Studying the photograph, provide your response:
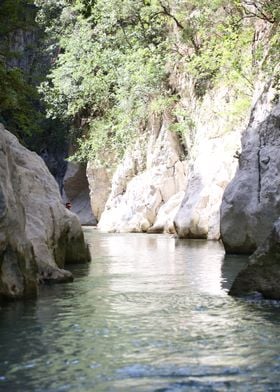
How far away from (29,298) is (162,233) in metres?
19.8

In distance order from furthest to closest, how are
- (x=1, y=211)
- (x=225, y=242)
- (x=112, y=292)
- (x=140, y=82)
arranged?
(x=140, y=82) → (x=225, y=242) → (x=112, y=292) → (x=1, y=211)

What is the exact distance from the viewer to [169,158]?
105ft

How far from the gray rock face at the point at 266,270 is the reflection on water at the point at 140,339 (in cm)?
30

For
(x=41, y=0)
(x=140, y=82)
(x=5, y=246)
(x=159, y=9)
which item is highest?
(x=41, y=0)

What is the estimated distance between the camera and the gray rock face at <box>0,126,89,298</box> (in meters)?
8.05

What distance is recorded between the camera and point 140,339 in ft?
20.1

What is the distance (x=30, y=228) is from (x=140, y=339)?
4.79 metres

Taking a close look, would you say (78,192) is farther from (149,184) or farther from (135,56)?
(149,184)

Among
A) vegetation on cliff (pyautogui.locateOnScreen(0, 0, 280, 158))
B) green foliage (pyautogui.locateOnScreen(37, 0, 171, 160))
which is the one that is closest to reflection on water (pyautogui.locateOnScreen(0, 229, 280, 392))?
vegetation on cliff (pyautogui.locateOnScreen(0, 0, 280, 158))

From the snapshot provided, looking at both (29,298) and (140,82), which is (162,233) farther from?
(29,298)

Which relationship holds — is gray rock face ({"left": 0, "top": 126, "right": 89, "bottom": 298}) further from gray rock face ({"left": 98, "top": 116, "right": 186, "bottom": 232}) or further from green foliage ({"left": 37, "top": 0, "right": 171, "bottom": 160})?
green foliage ({"left": 37, "top": 0, "right": 171, "bottom": 160})

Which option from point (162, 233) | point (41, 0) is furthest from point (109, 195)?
point (41, 0)

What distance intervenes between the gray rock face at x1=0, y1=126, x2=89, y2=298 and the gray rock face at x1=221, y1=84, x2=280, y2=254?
374cm

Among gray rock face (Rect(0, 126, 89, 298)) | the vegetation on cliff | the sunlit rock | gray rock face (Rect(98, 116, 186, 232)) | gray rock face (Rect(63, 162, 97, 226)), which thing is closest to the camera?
gray rock face (Rect(0, 126, 89, 298))
